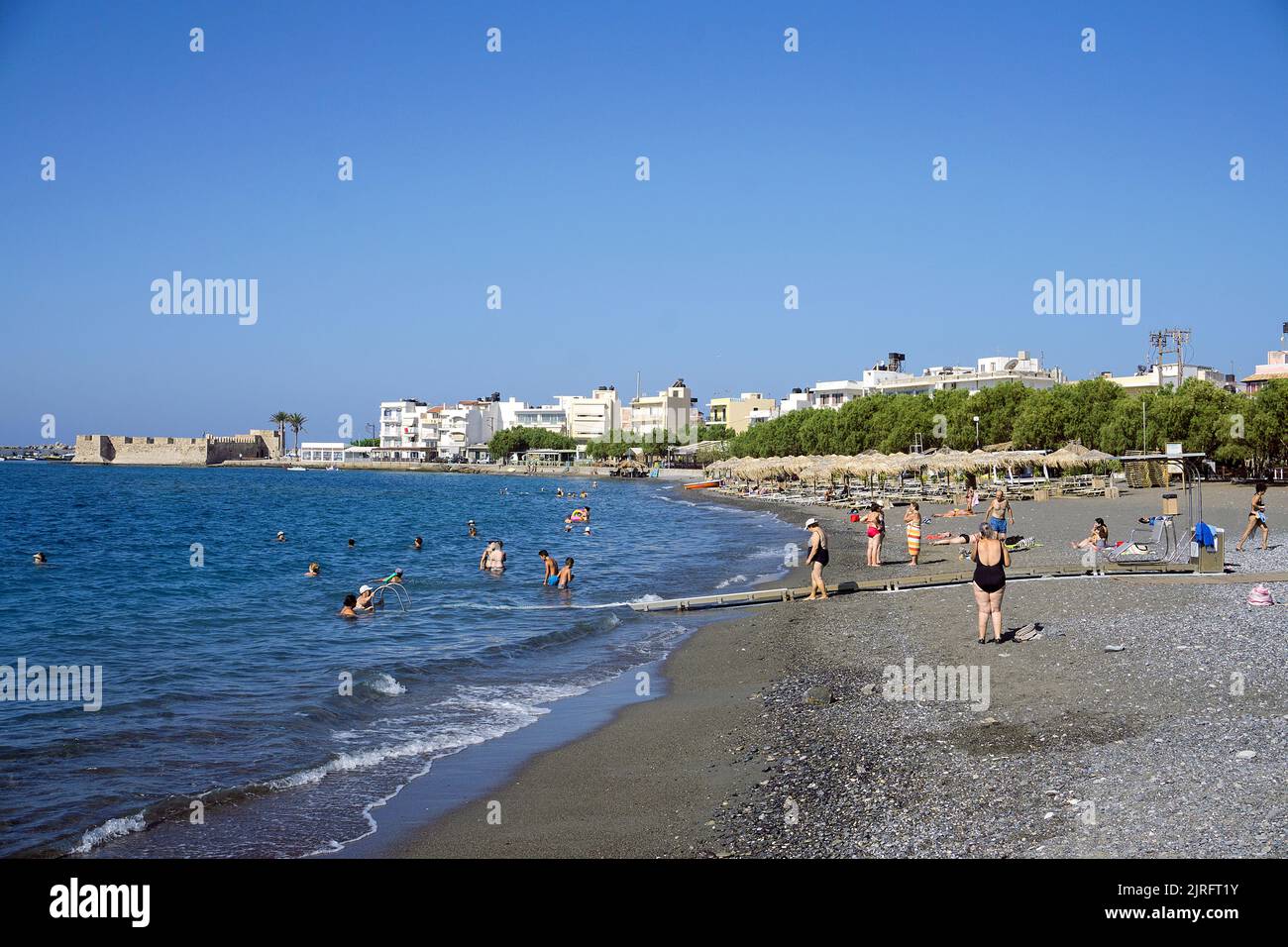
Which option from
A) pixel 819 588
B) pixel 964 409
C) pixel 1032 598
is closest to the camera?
pixel 1032 598

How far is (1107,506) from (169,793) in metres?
37.0

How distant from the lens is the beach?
677cm

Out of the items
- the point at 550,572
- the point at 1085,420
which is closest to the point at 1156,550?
the point at 550,572

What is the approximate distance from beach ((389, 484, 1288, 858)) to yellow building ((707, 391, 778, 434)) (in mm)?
A: 136986

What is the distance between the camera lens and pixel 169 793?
9344 mm

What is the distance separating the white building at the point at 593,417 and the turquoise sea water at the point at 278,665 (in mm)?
129140

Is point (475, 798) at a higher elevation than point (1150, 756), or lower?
lower

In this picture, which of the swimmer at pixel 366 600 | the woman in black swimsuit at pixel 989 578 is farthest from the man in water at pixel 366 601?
the woman in black swimsuit at pixel 989 578

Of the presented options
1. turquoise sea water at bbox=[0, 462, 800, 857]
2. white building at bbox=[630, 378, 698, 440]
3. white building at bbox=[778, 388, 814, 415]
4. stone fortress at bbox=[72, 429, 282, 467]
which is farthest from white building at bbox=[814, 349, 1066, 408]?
stone fortress at bbox=[72, 429, 282, 467]

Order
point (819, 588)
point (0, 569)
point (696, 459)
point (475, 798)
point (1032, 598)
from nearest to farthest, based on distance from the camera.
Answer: point (475, 798), point (1032, 598), point (819, 588), point (0, 569), point (696, 459)

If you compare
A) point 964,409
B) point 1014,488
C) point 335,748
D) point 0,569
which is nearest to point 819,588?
point 335,748

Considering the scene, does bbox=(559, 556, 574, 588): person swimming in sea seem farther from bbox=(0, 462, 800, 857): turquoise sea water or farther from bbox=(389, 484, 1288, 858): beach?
bbox=(389, 484, 1288, 858): beach

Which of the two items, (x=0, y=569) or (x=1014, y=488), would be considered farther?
(x=1014, y=488)
